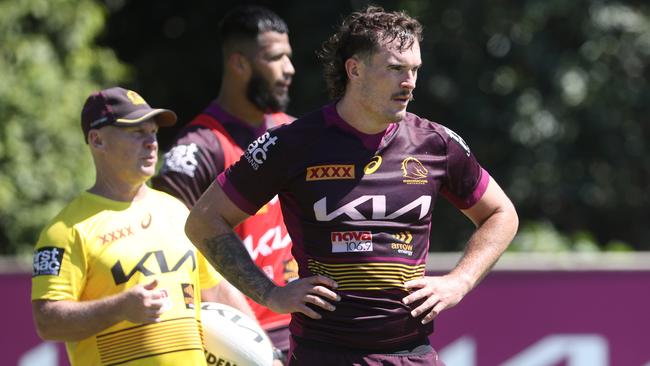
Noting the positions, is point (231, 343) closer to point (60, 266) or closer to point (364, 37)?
point (60, 266)

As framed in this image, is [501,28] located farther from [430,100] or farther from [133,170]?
[133,170]

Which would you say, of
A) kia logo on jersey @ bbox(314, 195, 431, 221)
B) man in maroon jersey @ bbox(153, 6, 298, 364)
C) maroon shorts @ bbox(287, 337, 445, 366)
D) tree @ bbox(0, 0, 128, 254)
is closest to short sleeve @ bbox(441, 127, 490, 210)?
kia logo on jersey @ bbox(314, 195, 431, 221)

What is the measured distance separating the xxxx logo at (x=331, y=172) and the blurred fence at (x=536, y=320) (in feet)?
12.7

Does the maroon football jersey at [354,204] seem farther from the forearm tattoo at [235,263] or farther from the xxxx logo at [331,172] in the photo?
the forearm tattoo at [235,263]

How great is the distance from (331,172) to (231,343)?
1007 mm

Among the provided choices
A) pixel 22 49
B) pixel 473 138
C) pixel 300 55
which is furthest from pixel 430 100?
pixel 22 49

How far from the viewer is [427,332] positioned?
434 centimetres

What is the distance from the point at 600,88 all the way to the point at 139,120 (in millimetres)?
7883

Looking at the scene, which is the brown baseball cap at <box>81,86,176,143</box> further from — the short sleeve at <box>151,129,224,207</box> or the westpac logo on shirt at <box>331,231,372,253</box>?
the westpac logo on shirt at <box>331,231,372,253</box>

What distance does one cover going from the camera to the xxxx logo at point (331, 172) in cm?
427

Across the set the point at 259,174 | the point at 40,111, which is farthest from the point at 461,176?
the point at 40,111

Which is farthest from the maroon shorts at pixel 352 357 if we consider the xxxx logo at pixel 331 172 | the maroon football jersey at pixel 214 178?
the maroon football jersey at pixel 214 178

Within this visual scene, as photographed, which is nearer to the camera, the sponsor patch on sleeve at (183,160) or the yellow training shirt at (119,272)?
the yellow training shirt at (119,272)

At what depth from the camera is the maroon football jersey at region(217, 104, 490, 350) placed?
4.21 meters
